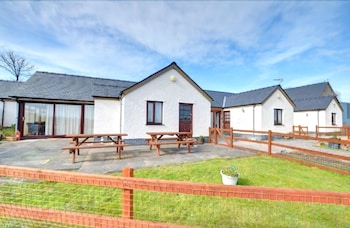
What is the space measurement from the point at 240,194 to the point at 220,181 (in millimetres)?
3664

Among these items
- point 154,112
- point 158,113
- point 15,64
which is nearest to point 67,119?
point 154,112

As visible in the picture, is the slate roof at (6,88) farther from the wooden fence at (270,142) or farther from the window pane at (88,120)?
the wooden fence at (270,142)

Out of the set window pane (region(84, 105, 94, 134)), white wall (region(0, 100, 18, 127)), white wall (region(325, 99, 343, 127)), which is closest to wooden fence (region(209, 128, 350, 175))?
window pane (region(84, 105, 94, 134))

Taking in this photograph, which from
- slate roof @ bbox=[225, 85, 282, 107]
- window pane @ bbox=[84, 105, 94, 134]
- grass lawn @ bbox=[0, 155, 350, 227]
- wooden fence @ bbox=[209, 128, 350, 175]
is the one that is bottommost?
grass lawn @ bbox=[0, 155, 350, 227]

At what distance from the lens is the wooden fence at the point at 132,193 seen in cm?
168

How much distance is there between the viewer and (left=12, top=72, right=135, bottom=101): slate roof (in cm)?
1254

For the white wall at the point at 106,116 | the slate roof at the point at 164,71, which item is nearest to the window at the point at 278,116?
the slate roof at the point at 164,71

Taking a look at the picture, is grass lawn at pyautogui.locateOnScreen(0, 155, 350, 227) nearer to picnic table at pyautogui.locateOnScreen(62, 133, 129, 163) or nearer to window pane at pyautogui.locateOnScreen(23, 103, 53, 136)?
picnic table at pyautogui.locateOnScreen(62, 133, 129, 163)

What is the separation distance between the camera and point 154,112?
11719mm

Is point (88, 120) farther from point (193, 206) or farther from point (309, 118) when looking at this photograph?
point (309, 118)

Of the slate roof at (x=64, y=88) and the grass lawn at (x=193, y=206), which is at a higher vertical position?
the slate roof at (x=64, y=88)

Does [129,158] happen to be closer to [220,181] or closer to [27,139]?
[220,181]

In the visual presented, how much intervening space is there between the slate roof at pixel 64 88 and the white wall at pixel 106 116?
0.49 m

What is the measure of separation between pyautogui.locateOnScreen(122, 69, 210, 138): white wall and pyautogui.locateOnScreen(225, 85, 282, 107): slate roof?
19.9 ft
